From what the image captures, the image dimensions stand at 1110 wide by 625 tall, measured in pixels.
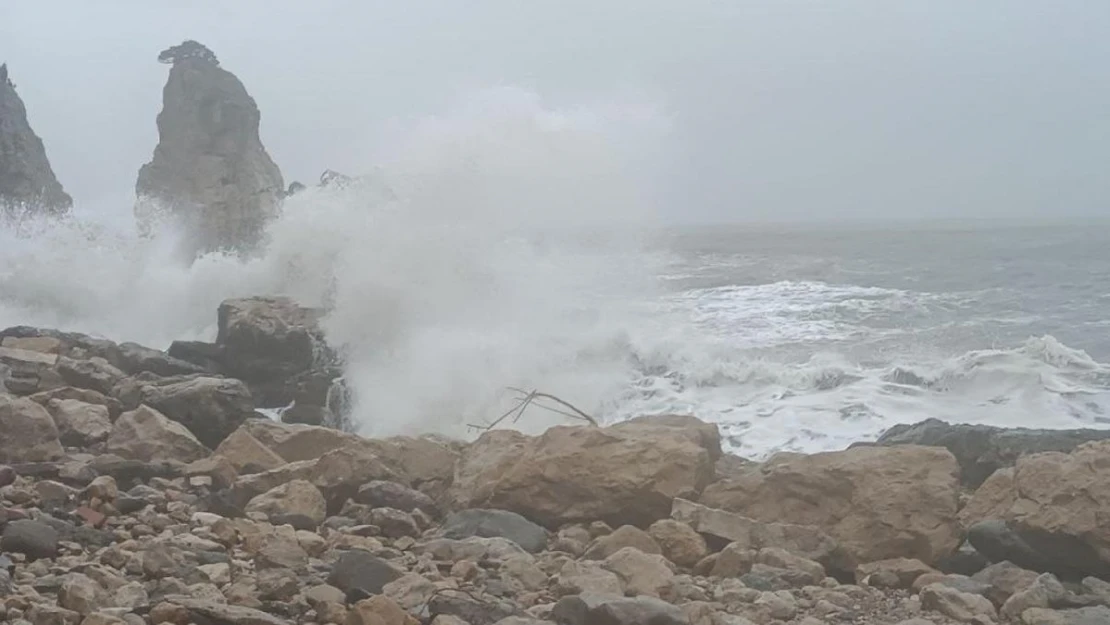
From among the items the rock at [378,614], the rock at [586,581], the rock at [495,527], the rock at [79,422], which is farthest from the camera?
the rock at [79,422]

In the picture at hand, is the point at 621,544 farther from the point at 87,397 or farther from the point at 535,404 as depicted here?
the point at 535,404

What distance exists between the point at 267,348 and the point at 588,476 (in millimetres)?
7385

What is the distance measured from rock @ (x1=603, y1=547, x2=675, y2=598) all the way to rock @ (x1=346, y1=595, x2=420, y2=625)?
1.00 metres

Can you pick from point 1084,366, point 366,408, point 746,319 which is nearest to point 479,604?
point 366,408

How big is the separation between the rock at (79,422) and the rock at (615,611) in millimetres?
3602

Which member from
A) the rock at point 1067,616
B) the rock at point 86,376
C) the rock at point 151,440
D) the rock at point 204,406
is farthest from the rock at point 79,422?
the rock at point 1067,616

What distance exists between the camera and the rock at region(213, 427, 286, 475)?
5570mm

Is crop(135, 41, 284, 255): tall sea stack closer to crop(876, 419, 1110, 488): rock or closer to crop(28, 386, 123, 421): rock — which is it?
crop(28, 386, 123, 421): rock

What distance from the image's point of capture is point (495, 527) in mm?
4676

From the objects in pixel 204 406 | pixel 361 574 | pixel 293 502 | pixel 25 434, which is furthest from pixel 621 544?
pixel 204 406

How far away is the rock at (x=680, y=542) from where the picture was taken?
4.48 meters

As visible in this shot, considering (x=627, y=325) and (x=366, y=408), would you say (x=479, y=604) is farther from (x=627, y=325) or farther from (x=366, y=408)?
(x=627, y=325)

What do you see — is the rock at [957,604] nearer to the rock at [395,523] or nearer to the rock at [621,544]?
the rock at [621,544]

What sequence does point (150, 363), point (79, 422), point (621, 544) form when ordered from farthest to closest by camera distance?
point (150, 363), point (79, 422), point (621, 544)
